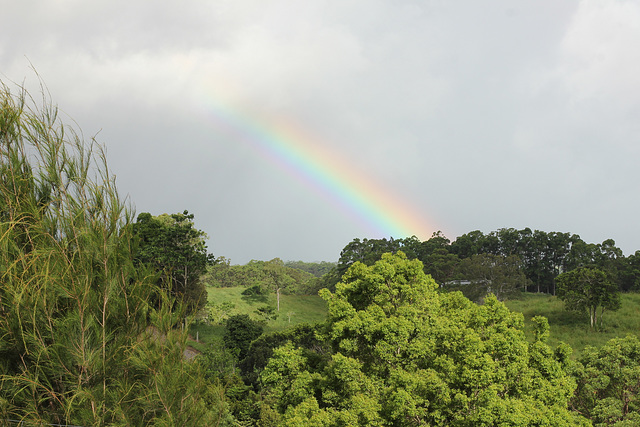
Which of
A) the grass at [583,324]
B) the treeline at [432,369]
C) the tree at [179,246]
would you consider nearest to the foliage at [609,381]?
the treeline at [432,369]

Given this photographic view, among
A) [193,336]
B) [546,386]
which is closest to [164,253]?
[193,336]

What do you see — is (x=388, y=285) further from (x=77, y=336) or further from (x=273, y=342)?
(x=273, y=342)

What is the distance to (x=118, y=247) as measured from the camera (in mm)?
6648

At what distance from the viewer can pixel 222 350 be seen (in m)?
33.6

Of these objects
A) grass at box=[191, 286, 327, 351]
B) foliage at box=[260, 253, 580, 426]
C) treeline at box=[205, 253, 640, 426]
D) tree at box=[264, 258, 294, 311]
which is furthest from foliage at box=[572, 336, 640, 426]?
tree at box=[264, 258, 294, 311]

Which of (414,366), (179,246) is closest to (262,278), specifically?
(179,246)

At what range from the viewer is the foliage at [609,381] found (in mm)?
16375

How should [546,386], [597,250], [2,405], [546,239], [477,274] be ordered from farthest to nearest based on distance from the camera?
1. [546,239]
2. [597,250]
3. [477,274]
4. [546,386]
5. [2,405]

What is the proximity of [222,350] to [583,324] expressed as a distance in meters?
35.5

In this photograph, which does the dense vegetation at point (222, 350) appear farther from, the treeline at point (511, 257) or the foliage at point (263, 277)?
the treeline at point (511, 257)

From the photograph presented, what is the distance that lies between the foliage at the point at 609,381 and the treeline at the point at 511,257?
40.4m

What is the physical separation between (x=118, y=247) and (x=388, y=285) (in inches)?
470

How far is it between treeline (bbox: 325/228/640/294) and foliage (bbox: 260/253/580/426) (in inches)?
1758

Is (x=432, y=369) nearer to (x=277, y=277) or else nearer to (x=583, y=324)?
(x=583, y=324)
